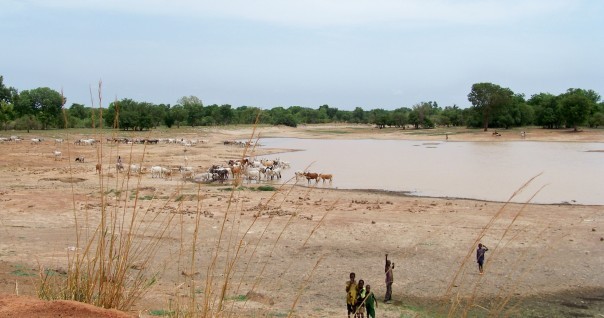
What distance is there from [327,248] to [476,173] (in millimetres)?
23915

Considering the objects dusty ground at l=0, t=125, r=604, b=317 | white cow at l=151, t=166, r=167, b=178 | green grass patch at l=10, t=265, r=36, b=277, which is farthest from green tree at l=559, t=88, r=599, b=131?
green grass patch at l=10, t=265, r=36, b=277

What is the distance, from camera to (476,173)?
36.1m

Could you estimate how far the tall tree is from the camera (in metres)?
81.4

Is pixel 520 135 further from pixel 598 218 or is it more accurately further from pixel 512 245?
pixel 512 245

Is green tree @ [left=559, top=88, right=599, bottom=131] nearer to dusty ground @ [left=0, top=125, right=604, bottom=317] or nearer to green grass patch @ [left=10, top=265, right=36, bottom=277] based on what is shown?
dusty ground @ [left=0, top=125, right=604, bottom=317]

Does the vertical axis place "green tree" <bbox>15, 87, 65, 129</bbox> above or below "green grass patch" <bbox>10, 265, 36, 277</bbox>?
above

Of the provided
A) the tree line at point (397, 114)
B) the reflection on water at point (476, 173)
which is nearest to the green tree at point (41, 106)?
the tree line at point (397, 114)

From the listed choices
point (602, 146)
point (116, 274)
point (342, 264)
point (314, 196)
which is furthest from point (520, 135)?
point (116, 274)

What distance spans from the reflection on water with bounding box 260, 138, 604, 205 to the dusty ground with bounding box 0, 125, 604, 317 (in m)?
3.49

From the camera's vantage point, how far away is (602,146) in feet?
193

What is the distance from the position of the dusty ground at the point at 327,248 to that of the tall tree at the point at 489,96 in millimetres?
A: 61067

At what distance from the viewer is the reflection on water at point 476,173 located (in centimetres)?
2738

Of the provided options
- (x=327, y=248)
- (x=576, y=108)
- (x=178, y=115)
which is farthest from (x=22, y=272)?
(x=178, y=115)

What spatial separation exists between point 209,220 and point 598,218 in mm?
14591
